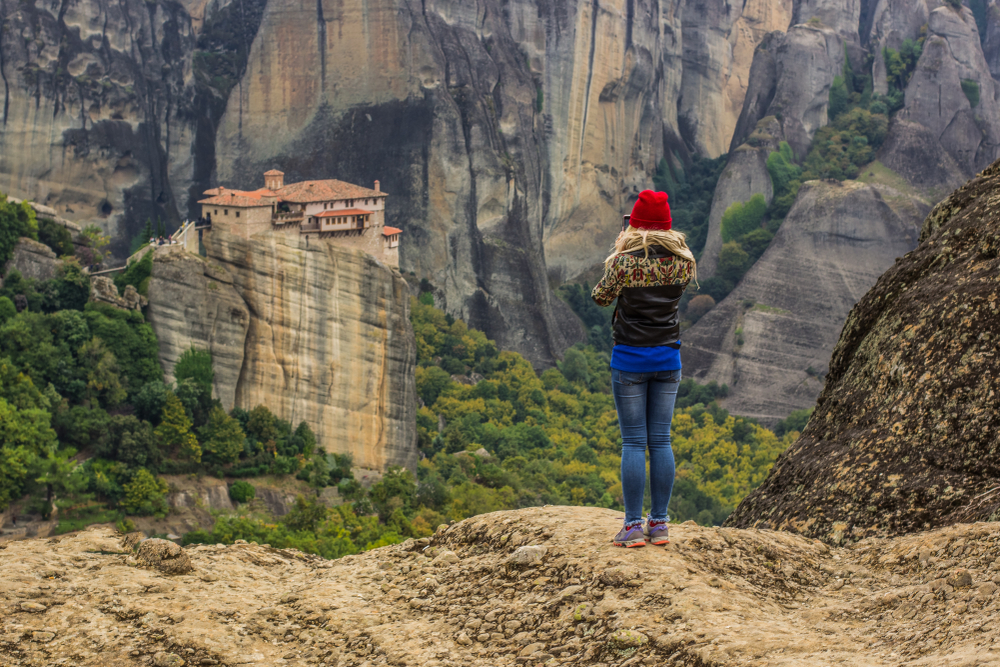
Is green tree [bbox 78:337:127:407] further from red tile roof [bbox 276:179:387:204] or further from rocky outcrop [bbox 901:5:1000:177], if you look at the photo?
rocky outcrop [bbox 901:5:1000:177]

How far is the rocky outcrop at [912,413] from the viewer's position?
290 inches

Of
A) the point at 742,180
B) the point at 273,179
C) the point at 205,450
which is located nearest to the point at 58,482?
the point at 205,450

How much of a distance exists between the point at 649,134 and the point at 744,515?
69.7m

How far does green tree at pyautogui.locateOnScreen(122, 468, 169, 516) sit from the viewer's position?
33.6 meters

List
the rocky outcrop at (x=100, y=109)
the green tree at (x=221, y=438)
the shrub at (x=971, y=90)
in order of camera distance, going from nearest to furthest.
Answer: the green tree at (x=221, y=438)
the rocky outcrop at (x=100, y=109)
the shrub at (x=971, y=90)

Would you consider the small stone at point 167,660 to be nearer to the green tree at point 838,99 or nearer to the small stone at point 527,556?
the small stone at point 527,556

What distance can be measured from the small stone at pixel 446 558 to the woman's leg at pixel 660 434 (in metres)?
1.49

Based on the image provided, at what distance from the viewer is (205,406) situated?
39.1 m

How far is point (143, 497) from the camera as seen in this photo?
33.8m

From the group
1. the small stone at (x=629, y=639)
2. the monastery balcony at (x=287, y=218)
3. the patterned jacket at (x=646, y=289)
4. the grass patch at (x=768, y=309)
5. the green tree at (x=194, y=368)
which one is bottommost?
the green tree at (x=194, y=368)

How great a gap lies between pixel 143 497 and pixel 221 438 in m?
4.39

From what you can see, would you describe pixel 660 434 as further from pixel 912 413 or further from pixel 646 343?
pixel 912 413

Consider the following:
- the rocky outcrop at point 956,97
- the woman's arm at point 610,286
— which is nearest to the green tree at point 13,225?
the woman's arm at point 610,286

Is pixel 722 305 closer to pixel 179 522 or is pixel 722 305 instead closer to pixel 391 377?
pixel 391 377
